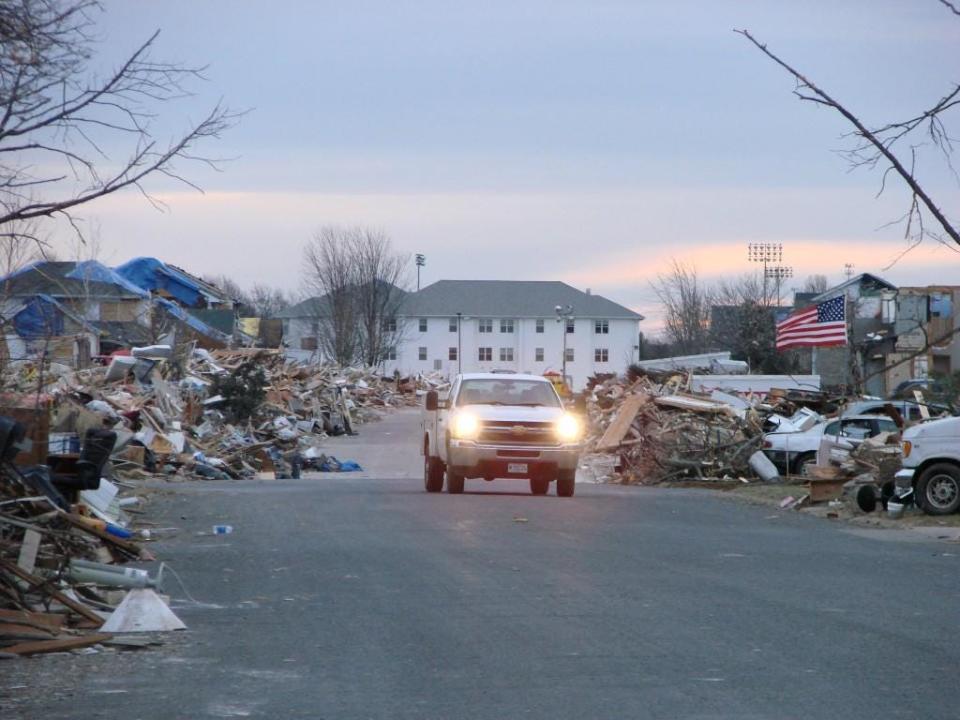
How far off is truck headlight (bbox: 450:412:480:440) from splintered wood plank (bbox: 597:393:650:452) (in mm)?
13627

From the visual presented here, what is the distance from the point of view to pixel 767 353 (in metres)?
68.9

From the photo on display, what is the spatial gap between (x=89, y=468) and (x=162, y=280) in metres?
59.0

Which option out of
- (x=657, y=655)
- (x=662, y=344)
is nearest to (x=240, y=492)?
(x=657, y=655)

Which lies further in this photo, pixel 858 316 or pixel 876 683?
pixel 858 316

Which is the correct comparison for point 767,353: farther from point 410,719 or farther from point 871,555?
point 410,719

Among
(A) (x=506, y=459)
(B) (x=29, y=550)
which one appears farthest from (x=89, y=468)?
(A) (x=506, y=459)

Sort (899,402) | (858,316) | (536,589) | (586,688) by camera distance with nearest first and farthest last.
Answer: (586,688), (536,589), (899,402), (858,316)

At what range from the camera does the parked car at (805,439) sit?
29969 millimetres

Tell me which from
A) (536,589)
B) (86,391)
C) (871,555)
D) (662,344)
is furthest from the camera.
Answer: (662,344)

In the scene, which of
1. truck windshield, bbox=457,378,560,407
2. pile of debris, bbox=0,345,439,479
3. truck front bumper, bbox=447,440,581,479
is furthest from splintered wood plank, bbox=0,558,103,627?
truck windshield, bbox=457,378,560,407

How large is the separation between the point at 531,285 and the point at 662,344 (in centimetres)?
1263

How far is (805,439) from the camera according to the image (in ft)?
98.7

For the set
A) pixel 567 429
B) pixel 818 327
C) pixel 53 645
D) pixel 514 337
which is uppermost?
pixel 514 337

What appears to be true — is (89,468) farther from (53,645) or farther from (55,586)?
(53,645)
